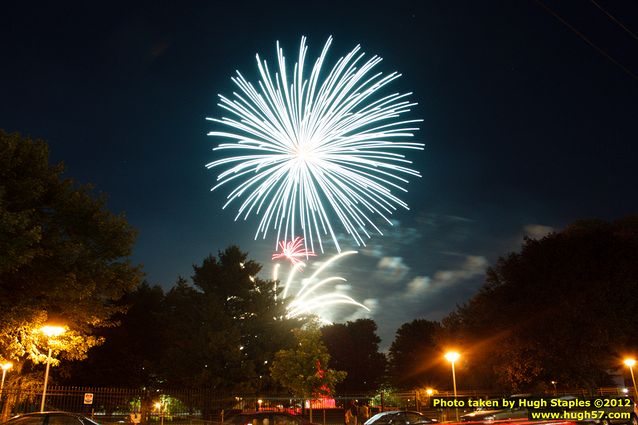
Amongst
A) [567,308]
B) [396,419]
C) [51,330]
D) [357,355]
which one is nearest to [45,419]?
[51,330]

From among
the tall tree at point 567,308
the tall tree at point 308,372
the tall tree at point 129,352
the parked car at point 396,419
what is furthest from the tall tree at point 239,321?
the parked car at point 396,419

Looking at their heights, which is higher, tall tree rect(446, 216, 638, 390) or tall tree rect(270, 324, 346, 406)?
tall tree rect(446, 216, 638, 390)

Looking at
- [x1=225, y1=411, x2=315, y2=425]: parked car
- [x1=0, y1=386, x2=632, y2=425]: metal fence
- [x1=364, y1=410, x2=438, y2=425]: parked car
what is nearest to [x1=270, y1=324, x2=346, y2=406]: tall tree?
[x1=0, y1=386, x2=632, y2=425]: metal fence

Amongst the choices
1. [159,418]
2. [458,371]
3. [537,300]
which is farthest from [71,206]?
[458,371]

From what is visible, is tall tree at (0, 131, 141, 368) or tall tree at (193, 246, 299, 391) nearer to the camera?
tall tree at (0, 131, 141, 368)

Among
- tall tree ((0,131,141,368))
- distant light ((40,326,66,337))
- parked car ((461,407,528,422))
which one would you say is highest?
tall tree ((0,131,141,368))

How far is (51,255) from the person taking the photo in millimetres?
21547

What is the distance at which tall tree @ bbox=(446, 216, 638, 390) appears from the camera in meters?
37.9

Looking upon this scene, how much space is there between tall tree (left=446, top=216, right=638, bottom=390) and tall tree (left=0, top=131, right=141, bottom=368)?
30850 millimetres

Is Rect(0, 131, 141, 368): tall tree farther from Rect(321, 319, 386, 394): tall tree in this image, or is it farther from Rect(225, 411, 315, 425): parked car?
Rect(321, 319, 386, 394): tall tree

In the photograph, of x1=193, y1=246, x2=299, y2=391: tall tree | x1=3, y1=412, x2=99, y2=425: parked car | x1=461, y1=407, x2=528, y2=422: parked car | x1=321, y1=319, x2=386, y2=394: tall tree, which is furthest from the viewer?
x1=321, y1=319, x2=386, y2=394: tall tree

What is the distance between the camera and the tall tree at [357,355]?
3278 inches

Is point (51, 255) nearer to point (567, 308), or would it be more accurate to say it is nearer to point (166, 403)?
point (166, 403)

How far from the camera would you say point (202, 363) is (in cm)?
4534
